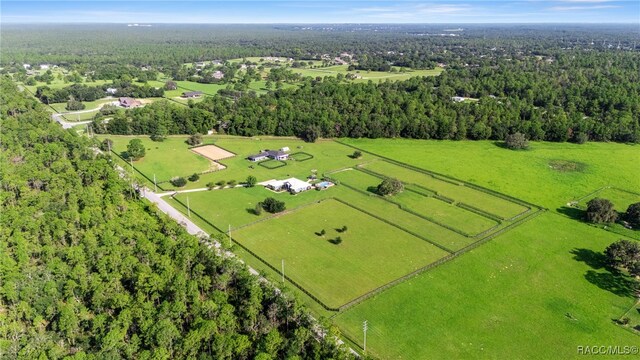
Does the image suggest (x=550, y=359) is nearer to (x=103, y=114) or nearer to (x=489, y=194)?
(x=489, y=194)

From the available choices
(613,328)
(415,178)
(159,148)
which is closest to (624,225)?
(613,328)

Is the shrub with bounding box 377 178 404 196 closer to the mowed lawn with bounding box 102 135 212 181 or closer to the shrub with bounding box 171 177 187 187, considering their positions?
the mowed lawn with bounding box 102 135 212 181

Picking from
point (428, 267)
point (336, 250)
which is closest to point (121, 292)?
point (336, 250)

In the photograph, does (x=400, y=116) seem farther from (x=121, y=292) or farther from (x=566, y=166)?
(x=121, y=292)

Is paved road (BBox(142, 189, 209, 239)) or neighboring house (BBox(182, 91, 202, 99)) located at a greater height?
neighboring house (BBox(182, 91, 202, 99))

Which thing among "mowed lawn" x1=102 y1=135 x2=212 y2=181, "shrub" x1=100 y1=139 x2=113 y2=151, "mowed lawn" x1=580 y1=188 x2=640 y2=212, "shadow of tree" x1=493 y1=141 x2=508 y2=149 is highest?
"shrub" x1=100 y1=139 x2=113 y2=151

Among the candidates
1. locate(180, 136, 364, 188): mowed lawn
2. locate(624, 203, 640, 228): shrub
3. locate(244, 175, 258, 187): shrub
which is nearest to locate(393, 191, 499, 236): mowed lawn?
locate(180, 136, 364, 188): mowed lawn

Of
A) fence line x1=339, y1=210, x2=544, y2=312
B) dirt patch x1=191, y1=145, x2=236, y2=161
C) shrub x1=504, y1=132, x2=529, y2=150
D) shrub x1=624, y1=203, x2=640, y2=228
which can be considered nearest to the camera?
fence line x1=339, y1=210, x2=544, y2=312
